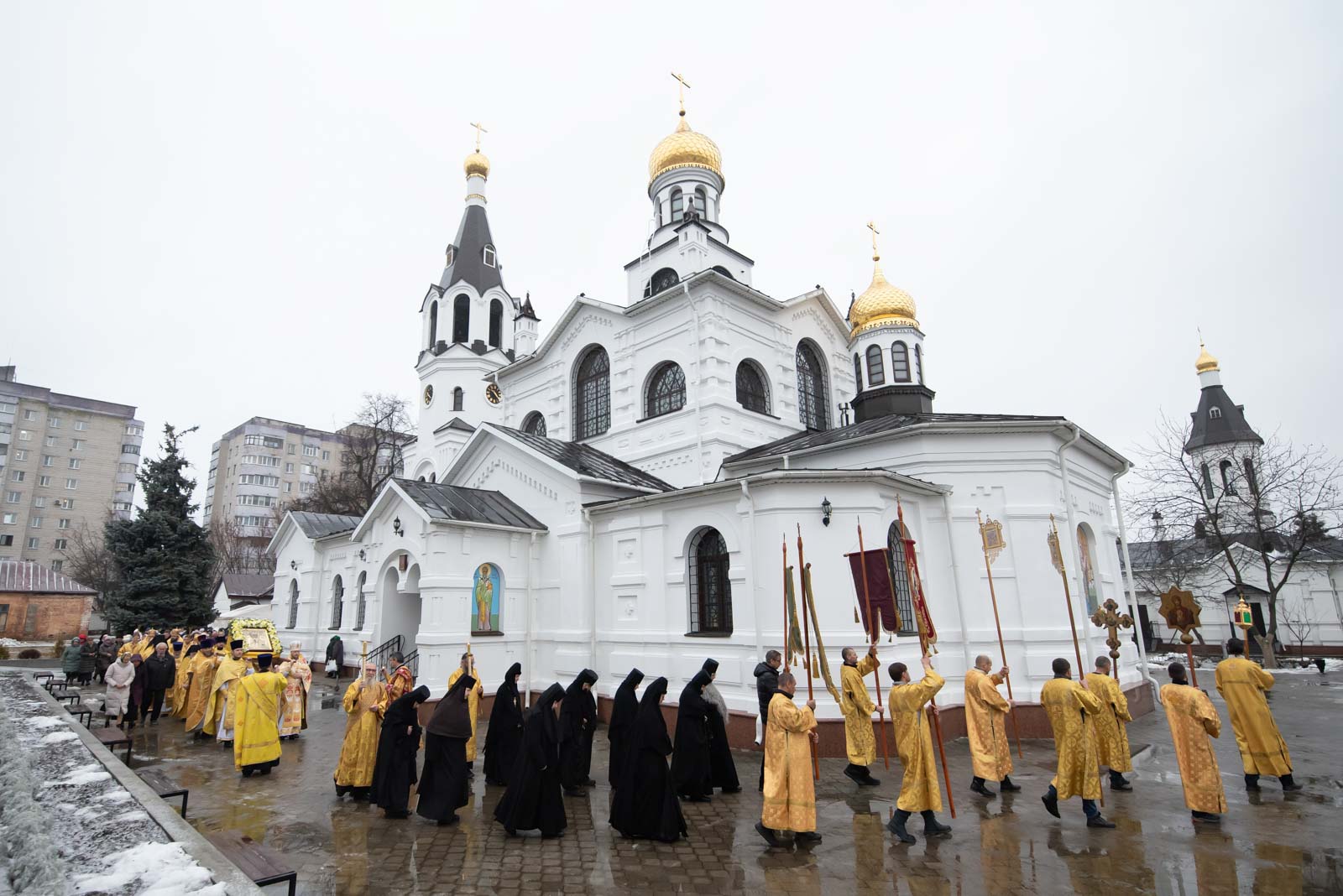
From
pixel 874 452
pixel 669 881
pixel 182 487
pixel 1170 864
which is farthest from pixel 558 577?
pixel 182 487

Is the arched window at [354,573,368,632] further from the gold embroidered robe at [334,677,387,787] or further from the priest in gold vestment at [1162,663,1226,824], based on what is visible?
the priest in gold vestment at [1162,663,1226,824]

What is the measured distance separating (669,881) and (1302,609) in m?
35.8

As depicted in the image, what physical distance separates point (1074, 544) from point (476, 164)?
2776 cm

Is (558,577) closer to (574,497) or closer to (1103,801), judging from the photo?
(574,497)

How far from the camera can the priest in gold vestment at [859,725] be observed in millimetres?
8625

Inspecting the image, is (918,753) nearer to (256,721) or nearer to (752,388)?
(256,721)

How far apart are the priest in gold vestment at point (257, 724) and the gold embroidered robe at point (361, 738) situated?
164 cm

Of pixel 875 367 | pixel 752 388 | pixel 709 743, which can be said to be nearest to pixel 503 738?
pixel 709 743

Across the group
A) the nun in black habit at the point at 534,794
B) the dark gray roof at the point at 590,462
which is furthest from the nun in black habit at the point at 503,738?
the dark gray roof at the point at 590,462

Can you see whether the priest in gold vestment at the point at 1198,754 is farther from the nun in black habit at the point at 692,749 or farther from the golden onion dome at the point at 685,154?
the golden onion dome at the point at 685,154

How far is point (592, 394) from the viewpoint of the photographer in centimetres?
2002

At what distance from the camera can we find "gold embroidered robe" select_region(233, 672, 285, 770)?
9359 mm

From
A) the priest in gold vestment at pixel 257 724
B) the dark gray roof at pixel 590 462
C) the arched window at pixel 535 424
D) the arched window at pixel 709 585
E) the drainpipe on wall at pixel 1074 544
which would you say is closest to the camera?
the priest in gold vestment at pixel 257 724

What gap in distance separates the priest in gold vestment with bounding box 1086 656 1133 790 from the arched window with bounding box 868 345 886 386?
10.1 meters
